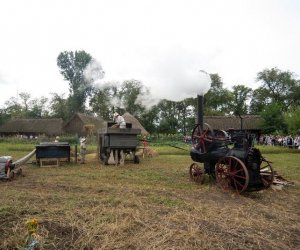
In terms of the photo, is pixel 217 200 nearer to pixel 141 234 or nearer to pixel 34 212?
pixel 141 234

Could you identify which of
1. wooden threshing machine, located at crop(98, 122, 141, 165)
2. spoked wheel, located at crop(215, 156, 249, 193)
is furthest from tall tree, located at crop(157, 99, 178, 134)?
spoked wheel, located at crop(215, 156, 249, 193)

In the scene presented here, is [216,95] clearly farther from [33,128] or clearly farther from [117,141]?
[117,141]

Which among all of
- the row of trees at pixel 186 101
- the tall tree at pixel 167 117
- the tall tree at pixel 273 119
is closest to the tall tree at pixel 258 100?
the row of trees at pixel 186 101

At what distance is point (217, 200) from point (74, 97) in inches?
1955

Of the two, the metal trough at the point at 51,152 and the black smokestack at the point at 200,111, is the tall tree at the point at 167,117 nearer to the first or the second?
the metal trough at the point at 51,152

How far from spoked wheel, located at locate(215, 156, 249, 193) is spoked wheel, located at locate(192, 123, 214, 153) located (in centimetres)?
84

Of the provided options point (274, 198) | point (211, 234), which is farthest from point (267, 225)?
point (274, 198)

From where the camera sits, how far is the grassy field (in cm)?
489

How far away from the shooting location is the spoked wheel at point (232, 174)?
8.31m

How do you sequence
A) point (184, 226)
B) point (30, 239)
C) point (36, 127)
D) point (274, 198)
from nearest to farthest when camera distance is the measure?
point (30, 239)
point (184, 226)
point (274, 198)
point (36, 127)

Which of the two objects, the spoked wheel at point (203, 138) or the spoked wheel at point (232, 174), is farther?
the spoked wheel at point (203, 138)

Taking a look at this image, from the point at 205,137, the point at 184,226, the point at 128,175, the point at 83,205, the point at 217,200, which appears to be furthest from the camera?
the point at 128,175

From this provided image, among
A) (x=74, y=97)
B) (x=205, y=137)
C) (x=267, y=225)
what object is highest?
(x=74, y=97)

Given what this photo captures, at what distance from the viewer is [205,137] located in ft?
32.0
